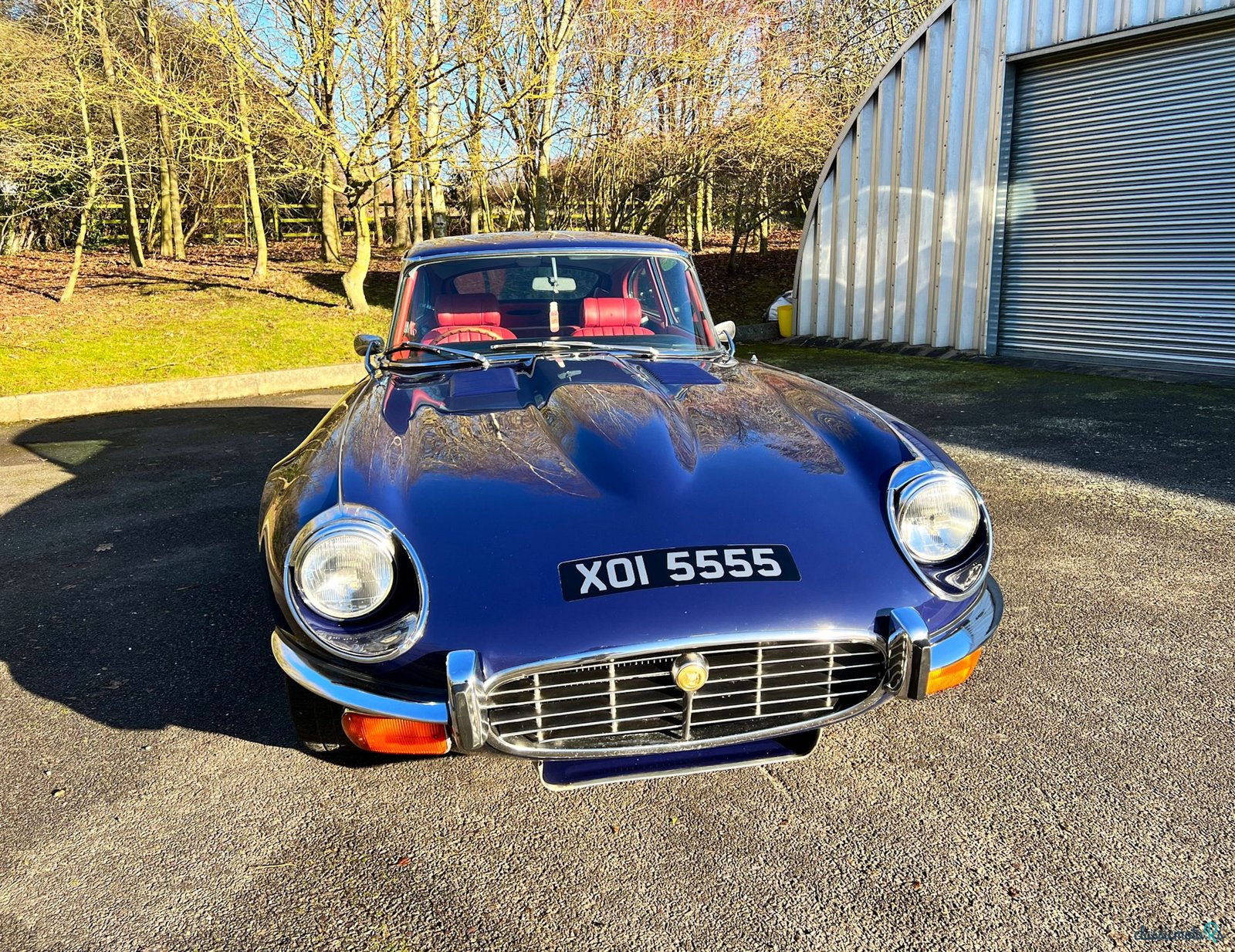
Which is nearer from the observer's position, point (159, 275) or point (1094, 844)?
point (1094, 844)

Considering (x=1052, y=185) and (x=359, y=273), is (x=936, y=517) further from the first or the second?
(x=359, y=273)

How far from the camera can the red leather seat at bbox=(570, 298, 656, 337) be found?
387 centimetres

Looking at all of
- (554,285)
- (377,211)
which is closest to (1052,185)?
(554,285)

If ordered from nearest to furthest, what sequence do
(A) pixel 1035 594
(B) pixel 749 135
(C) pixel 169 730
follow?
(C) pixel 169 730 < (A) pixel 1035 594 < (B) pixel 749 135

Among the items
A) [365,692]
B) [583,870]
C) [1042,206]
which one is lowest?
[583,870]

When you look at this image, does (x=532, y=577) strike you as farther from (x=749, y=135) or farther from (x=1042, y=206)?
(x=749, y=135)

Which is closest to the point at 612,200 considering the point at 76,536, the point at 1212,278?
the point at 1212,278

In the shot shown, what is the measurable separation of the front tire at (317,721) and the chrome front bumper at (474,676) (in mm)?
47

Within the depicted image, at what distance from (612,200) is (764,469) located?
14.9 metres

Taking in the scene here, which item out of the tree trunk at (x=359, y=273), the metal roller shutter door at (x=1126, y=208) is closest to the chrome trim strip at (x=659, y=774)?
the metal roller shutter door at (x=1126, y=208)

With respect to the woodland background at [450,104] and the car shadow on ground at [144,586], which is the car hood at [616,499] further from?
the woodland background at [450,104]

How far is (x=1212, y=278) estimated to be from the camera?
30.3 ft

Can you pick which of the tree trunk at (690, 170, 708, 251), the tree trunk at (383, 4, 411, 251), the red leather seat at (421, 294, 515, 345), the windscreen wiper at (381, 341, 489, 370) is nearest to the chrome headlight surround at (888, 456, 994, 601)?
the windscreen wiper at (381, 341, 489, 370)

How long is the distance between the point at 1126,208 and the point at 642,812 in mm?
10297
